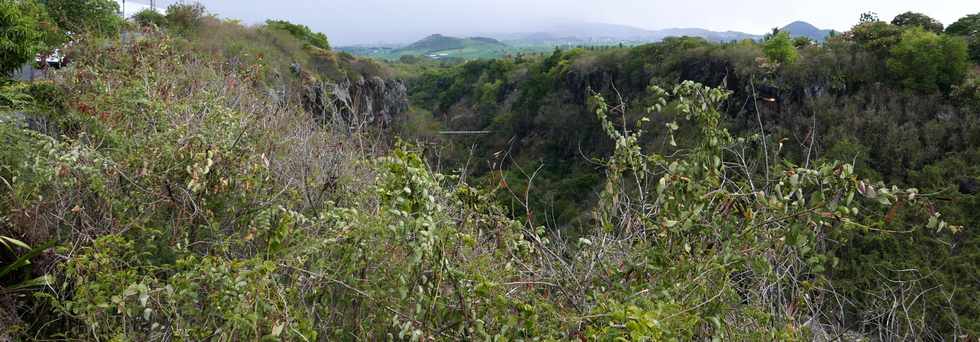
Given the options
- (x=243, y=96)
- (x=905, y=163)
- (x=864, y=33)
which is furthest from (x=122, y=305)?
(x=864, y=33)

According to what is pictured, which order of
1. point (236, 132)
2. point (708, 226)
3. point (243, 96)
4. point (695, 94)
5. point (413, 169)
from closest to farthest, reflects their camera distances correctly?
point (413, 169)
point (708, 226)
point (695, 94)
point (236, 132)
point (243, 96)

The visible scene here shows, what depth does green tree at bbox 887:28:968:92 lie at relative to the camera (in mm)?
18422

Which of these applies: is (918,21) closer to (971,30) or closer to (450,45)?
(971,30)

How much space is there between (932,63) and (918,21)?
15.2 feet

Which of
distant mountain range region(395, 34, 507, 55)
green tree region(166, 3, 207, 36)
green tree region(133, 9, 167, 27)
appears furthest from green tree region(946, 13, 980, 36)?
distant mountain range region(395, 34, 507, 55)

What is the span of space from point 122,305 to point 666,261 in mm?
1727

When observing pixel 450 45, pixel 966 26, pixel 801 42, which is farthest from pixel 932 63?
pixel 450 45

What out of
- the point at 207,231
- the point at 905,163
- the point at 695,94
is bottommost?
the point at 905,163

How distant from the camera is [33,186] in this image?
2.79 m

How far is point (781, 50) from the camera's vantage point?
22344 millimetres

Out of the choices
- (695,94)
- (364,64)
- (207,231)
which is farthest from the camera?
(364,64)

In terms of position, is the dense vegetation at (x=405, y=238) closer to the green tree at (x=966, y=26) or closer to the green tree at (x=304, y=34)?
the green tree at (x=304, y=34)

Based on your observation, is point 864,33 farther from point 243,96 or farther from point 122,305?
point 122,305

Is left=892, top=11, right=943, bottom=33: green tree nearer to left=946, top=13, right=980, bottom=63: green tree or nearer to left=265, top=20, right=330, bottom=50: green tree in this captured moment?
left=946, top=13, right=980, bottom=63: green tree
